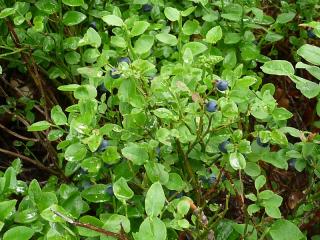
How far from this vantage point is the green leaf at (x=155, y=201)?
109 centimetres

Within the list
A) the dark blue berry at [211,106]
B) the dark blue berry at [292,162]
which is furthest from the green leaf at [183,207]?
the dark blue berry at [292,162]

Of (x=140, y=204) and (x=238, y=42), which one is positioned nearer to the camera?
(x=140, y=204)

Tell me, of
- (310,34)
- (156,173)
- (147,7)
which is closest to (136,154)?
(156,173)

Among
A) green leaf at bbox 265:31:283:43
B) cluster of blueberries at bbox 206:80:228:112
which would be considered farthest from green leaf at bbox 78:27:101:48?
green leaf at bbox 265:31:283:43

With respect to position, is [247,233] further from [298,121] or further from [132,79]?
[298,121]

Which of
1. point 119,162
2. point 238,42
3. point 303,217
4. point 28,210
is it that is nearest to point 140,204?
point 119,162

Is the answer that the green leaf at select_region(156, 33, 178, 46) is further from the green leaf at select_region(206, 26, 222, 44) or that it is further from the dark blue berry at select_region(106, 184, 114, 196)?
the dark blue berry at select_region(106, 184, 114, 196)

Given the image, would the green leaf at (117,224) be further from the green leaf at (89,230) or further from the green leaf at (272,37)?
the green leaf at (272,37)

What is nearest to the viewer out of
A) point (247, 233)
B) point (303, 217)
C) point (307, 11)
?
point (247, 233)

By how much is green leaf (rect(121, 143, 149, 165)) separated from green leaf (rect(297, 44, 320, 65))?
0.38 meters

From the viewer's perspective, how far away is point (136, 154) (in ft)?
4.06

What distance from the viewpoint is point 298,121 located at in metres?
2.01

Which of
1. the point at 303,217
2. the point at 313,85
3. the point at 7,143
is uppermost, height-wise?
the point at 313,85

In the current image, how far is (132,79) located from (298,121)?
0.93m
